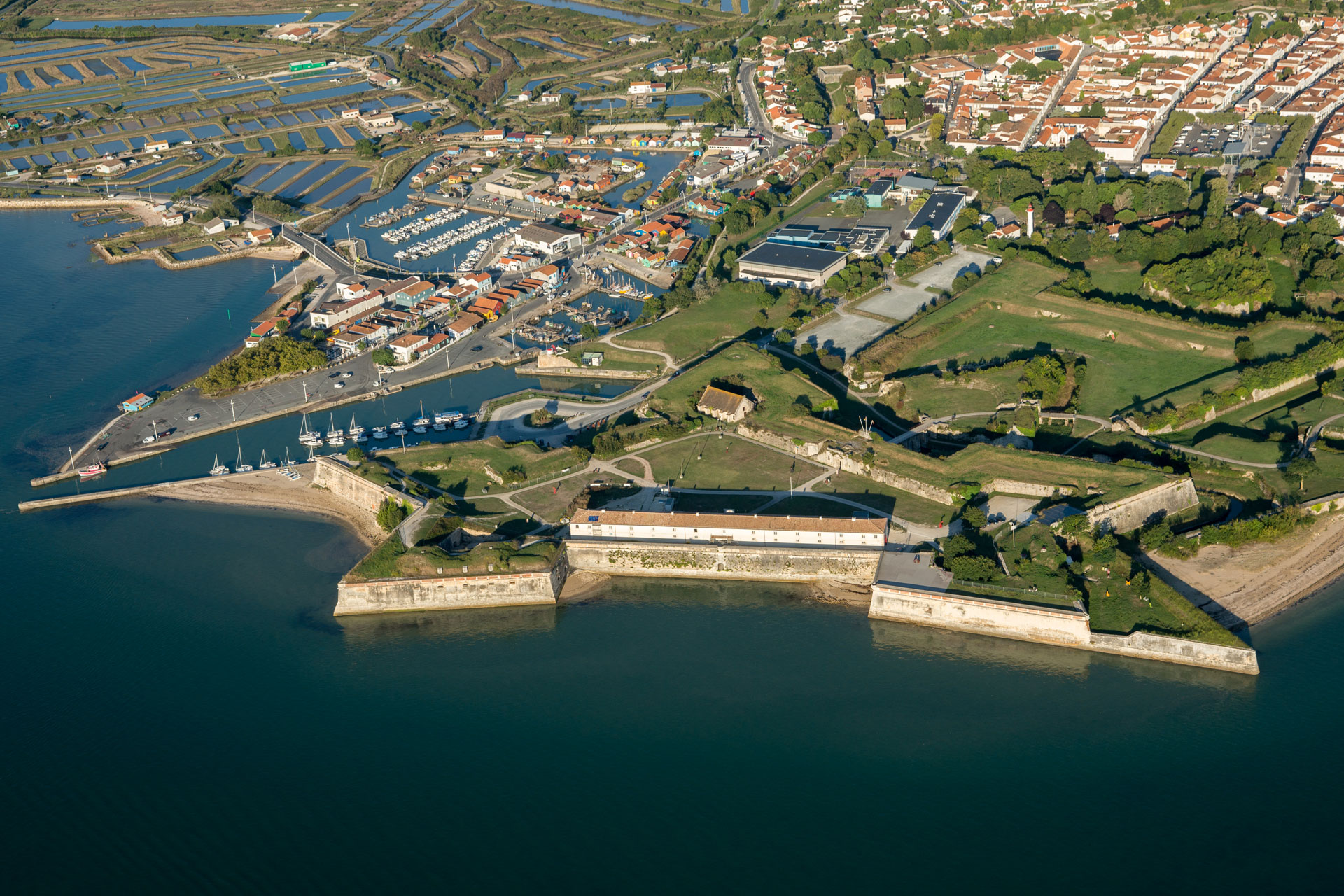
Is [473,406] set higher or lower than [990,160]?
lower

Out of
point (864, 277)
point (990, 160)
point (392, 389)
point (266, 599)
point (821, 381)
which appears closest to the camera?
point (266, 599)

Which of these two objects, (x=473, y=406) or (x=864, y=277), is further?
(x=864, y=277)

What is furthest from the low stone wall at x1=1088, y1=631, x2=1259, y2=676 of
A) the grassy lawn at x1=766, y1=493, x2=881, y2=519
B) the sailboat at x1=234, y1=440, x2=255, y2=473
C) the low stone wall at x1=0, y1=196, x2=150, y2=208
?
the low stone wall at x1=0, y1=196, x2=150, y2=208

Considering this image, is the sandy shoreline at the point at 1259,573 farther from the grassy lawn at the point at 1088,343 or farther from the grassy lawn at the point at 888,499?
the grassy lawn at the point at 1088,343

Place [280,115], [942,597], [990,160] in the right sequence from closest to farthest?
[942,597]
[990,160]
[280,115]

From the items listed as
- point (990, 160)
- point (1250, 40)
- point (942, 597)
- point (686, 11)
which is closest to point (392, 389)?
point (942, 597)

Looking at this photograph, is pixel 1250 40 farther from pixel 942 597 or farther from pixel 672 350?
pixel 942 597
